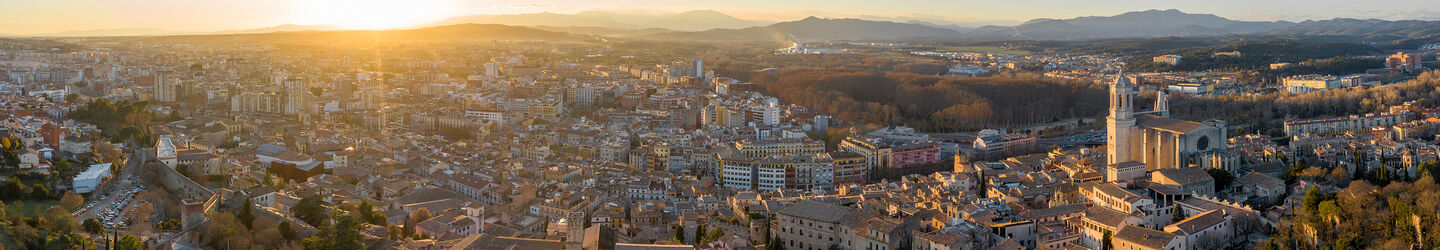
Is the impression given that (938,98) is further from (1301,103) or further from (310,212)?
(310,212)

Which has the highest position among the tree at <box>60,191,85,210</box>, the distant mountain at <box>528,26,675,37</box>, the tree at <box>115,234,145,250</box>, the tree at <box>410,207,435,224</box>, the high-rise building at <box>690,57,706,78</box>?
the distant mountain at <box>528,26,675,37</box>

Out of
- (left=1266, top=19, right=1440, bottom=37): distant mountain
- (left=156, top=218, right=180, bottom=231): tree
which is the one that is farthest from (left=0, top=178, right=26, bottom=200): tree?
(left=1266, top=19, right=1440, bottom=37): distant mountain

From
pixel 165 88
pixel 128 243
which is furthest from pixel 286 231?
pixel 165 88

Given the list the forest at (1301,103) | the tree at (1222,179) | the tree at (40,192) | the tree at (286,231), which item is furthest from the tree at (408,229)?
the forest at (1301,103)

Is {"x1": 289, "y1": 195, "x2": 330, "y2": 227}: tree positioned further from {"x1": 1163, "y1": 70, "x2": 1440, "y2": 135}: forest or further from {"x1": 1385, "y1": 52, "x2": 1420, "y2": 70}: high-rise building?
{"x1": 1385, "y1": 52, "x2": 1420, "y2": 70}: high-rise building

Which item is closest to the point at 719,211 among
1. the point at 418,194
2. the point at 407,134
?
the point at 418,194

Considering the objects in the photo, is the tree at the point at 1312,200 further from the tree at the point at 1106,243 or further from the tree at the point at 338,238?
the tree at the point at 338,238
